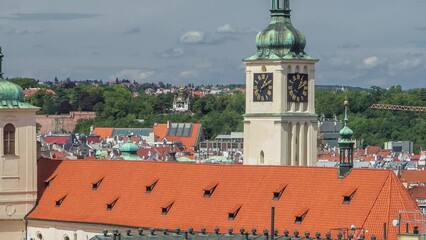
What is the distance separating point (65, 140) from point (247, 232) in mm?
131213

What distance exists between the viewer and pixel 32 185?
7862 centimetres

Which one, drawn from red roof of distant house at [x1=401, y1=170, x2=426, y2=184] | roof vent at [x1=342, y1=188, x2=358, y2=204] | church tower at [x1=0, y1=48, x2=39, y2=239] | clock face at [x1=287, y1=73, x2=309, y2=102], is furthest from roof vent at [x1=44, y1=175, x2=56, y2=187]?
red roof of distant house at [x1=401, y1=170, x2=426, y2=184]

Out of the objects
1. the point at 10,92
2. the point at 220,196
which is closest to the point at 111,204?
the point at 220,196

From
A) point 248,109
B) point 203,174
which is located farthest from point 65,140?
point 203,174

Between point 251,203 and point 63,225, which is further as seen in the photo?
point 63,225

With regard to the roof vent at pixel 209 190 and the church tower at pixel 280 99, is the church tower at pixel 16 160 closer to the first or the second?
the roof vent at pixel 209 190

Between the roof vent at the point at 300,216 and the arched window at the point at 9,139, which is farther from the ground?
the arched window at the point at 9,139

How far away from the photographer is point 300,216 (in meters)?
68.2

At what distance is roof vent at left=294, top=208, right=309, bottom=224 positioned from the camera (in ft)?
224

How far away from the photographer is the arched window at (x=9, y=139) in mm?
77375

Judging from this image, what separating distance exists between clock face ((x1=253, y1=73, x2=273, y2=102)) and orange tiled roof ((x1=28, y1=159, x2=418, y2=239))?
34.8 ft

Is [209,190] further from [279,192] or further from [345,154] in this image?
[345,154]

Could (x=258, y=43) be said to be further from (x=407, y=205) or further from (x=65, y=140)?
(x=65, y=140)

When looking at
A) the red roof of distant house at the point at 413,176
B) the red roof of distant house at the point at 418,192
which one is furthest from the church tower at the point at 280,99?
the red roof of distant house at the point at 413,176
